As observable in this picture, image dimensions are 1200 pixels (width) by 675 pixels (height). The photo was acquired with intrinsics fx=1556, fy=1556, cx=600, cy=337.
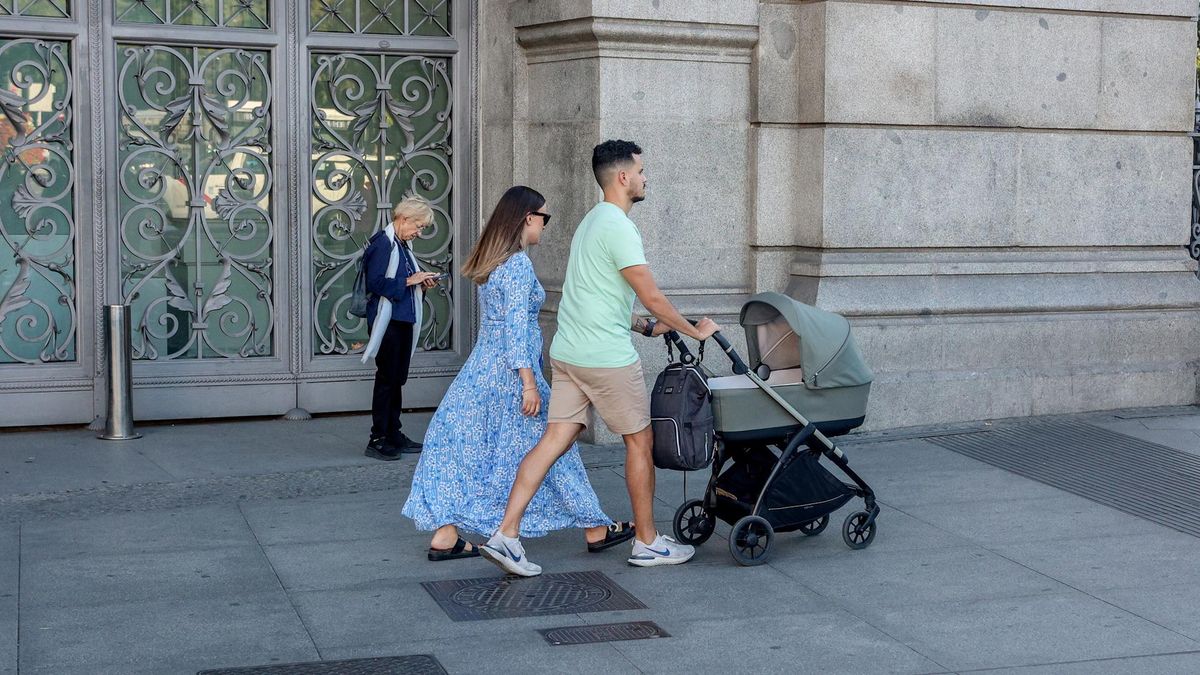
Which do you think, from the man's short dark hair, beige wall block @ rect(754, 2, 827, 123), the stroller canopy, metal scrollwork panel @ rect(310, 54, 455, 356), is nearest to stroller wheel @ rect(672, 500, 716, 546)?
the stroller canopy

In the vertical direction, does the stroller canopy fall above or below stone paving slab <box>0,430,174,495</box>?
above

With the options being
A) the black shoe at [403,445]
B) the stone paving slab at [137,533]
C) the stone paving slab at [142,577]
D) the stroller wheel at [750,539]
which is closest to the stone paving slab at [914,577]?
the stroller wheel at [750,539]

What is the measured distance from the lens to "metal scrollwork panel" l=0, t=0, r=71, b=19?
9.79m

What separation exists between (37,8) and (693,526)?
565cm

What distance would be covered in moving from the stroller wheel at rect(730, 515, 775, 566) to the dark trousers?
122 inches

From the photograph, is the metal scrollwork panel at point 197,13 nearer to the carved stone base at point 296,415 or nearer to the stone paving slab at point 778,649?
the carved stone base at point 296,415

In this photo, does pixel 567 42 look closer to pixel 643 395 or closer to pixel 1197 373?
pixel 643 395

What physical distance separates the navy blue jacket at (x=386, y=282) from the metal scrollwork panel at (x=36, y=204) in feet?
7.20

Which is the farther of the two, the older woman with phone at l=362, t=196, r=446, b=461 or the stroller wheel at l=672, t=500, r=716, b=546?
the older woman with phone at l=362, t=196, r=446, b=461

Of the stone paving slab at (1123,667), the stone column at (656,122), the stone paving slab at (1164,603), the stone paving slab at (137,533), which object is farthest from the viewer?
the stone column at (656,122)

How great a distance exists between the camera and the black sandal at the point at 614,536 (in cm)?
711

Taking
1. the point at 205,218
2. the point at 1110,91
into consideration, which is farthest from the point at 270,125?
the point at 1110,91

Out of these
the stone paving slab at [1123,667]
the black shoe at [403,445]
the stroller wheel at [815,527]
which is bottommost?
the stone paving slab at [1123,667]

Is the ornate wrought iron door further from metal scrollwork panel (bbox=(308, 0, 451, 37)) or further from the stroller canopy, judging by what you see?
the stroller canopy
